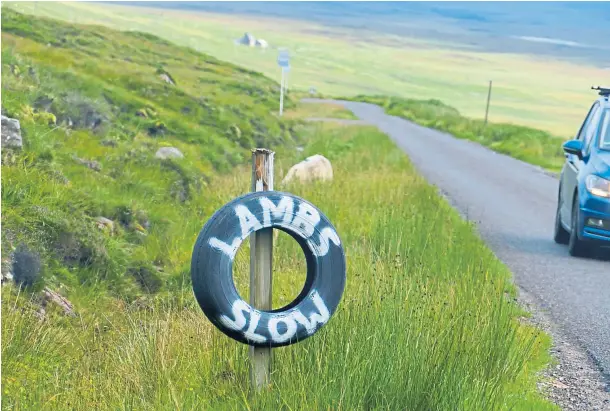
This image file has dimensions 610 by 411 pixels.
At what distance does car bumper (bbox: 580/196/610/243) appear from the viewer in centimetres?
1141

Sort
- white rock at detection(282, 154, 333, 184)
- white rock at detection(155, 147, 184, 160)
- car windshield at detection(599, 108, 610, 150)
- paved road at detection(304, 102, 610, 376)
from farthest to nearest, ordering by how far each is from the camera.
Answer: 1. white rock at detection(155, 147, 184, 160)
2. white rock at detection(282, 154, 333, 184)
3. car windshield at detection(599, 108, 610, 150)
4. paved road at detection(304, 102, 610, 376)

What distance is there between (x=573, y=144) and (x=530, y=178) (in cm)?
1110

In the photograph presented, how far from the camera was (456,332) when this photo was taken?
5.93 m

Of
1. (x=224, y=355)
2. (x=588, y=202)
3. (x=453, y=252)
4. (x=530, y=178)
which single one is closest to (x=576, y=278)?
(x=588, y=202)

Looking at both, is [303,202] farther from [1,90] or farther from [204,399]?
[1,90]

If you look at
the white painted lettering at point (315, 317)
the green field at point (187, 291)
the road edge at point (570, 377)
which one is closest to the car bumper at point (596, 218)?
the green field at point (187, 291)

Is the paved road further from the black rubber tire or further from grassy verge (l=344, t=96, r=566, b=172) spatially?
the black rubber tire

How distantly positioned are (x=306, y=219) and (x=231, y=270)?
51 cm

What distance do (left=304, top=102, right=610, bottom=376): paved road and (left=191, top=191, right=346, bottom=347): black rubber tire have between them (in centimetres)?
287

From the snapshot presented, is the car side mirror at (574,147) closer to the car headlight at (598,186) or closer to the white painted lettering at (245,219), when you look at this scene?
the car headlight at (598,186)

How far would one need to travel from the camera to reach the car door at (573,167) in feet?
40.5

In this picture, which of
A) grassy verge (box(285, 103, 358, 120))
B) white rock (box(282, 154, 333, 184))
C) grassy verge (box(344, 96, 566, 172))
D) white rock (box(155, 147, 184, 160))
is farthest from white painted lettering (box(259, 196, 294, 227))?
grassy verge (box(285, 103, 358, 120))

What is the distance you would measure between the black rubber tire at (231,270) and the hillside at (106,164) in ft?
12.4

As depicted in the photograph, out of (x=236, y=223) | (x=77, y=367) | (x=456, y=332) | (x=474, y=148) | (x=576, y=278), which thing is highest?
(x=236, y=223)
